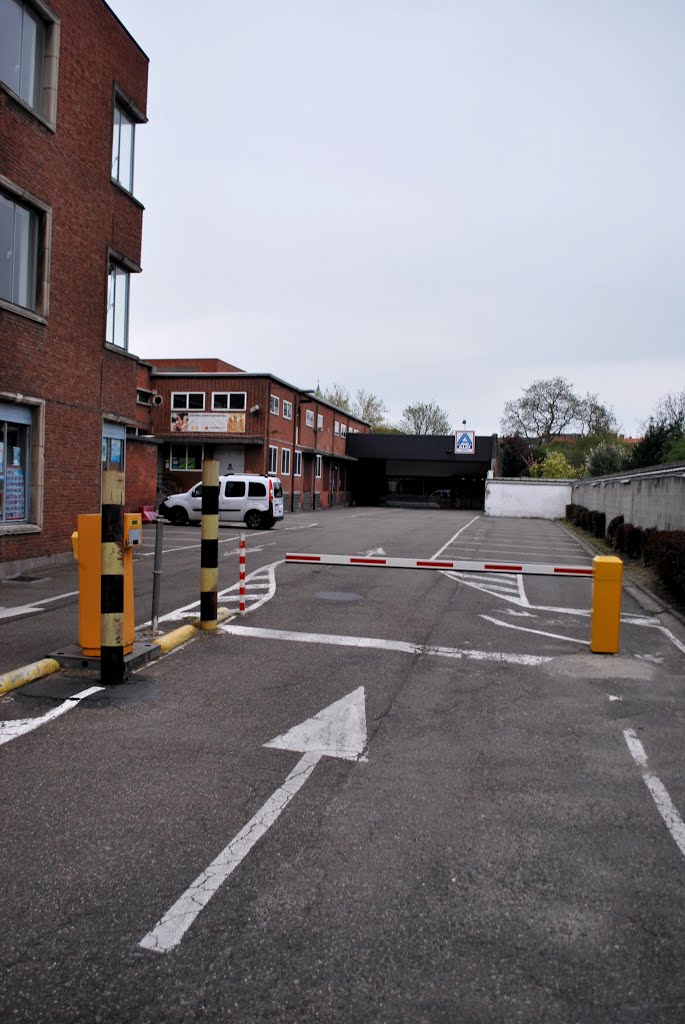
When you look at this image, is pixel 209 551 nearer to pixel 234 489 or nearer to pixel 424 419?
pixel 234 489

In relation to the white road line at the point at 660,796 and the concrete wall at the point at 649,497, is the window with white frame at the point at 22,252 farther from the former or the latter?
the concrete wall at the point at 649,497

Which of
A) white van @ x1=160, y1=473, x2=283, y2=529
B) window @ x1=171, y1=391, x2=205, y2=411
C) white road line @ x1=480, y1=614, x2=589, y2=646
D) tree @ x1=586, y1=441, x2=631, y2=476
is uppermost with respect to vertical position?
window @ x1=171, y1=391, x2=205, y2=411

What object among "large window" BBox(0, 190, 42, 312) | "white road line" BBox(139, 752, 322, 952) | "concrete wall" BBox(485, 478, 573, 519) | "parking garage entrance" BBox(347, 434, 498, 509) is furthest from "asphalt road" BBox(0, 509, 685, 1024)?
"parking garage entrance" BBox(347, 434, 498, 509)

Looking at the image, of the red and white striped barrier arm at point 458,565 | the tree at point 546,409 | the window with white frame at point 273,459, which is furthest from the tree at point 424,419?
the red and white striped barrier arm at point 458,565

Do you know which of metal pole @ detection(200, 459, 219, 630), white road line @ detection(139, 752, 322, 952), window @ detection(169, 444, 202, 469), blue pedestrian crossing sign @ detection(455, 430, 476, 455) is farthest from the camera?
blue pedestrian crossing sign @ detection(455, 430, 476, 455)

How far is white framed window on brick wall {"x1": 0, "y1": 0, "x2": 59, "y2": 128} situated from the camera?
13469 millimetres

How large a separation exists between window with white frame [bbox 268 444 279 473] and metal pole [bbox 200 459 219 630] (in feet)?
109

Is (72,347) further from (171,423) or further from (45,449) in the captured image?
(171,423)

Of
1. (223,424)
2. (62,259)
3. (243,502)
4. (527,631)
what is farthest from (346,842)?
(223,424)

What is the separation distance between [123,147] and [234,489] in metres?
13.0

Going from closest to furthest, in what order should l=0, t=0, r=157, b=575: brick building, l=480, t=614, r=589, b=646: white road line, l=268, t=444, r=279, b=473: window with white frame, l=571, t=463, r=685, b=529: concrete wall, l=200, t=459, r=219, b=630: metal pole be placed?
1. l=200, t=459, r=219, b=630: metal pole
2. l=480, t=614, r=589, b=646: white road line
3. l=0, t=0, r=157, b=575: brick building
4. l=571, t=463, r=685, b=529: concrete wall
5. l=268, t=444, r=279, b=473: window with white frame

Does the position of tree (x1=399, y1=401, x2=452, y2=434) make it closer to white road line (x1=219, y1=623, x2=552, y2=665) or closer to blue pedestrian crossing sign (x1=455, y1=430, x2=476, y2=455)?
blue pedestrian crossing sign (x1=455, y1=430, x2=476, y2=455)

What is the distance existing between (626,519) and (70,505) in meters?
16.2

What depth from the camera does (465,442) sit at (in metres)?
60.7
